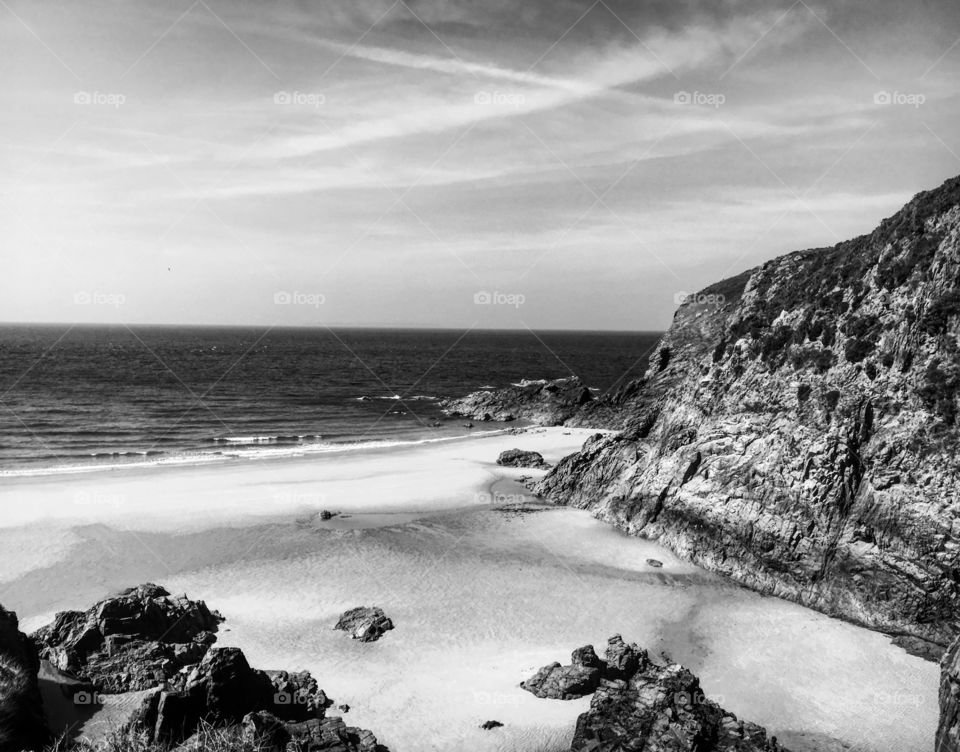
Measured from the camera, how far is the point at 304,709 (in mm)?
16172

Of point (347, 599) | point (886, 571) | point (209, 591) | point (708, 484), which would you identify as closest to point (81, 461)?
point (209, 591)

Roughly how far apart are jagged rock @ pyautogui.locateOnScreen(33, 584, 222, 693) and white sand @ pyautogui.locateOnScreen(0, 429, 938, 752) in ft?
4.82

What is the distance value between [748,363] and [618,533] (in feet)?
34.4

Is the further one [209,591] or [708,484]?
[708,484]

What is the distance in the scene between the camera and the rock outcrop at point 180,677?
1392cm

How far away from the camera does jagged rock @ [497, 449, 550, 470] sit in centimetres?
4594

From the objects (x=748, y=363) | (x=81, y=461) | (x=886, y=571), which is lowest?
(x=81, y=461)

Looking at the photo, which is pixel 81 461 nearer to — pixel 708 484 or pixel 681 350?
pixel 708 484

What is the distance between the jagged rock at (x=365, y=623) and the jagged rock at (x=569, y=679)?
552cm

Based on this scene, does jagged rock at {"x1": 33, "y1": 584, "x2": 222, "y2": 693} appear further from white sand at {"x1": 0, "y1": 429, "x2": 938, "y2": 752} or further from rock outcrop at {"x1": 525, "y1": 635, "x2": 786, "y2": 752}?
rock outcrop at {"x1": 525, "y1": 635, "x2": 786, "y2": 752}
